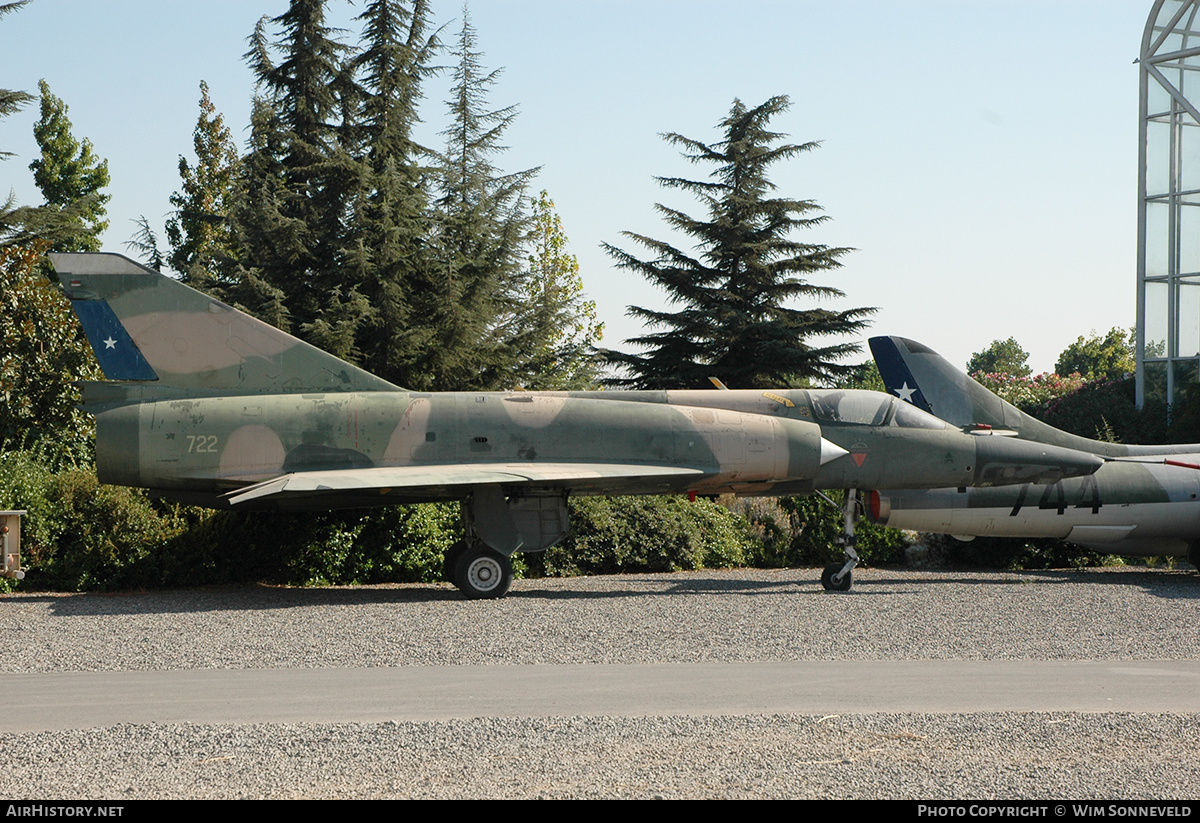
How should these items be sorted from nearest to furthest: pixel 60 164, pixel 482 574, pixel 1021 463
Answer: pixel 482 574, pixel 1021 463, pixel 60 164

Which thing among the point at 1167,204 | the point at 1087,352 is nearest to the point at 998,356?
the point at 1087,352

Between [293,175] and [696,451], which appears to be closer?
[696,451]

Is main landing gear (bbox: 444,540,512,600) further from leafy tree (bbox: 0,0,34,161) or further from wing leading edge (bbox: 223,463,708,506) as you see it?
leafy tree (bbox: 0,0,34,161)

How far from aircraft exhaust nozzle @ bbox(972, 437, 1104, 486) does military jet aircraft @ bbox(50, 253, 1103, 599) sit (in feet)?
0.08

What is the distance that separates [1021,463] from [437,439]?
801cm

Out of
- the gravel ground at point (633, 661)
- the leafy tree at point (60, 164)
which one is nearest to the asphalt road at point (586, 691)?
the gravel ground at point (633, 661)

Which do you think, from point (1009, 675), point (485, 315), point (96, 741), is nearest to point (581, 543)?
point (485, 315)

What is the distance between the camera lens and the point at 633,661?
8609 millimetres

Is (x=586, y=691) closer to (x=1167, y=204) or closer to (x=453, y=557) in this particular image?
(x=453, y=557)

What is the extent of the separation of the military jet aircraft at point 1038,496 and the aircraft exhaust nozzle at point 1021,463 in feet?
1.31

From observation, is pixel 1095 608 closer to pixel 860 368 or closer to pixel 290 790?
pixel 290 790

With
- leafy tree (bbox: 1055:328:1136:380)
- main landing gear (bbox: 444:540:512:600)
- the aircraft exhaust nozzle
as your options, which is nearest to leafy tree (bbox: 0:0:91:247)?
main landing gear (bbox: 444:540:512:600)

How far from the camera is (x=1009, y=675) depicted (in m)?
8.07
